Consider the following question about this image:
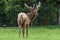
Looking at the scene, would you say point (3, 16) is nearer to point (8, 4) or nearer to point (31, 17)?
point (8, 4)

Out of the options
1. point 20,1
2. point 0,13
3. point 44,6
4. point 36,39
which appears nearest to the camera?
point 36,39

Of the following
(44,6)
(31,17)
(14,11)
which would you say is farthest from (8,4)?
(31,17)

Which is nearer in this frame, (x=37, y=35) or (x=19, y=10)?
(x=37, y=35)

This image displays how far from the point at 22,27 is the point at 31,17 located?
1.48 meters

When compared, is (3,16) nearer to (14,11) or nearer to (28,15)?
(14,11)

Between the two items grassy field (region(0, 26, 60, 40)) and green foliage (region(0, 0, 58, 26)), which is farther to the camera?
green foliage (region(0, 0, 58, 26))

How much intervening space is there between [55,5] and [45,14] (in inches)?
65.5

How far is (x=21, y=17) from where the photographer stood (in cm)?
1402

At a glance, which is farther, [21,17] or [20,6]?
[20,6]

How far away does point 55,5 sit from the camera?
98.4 ft

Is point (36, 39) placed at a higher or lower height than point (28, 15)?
lower

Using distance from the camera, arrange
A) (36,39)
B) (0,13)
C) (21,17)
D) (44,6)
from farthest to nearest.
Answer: (0,13)
(44,6)
(36,39)
(21,17)

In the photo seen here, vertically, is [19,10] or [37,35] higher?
[19,10]

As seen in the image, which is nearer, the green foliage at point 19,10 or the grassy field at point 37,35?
the grassy field at point 37,35
